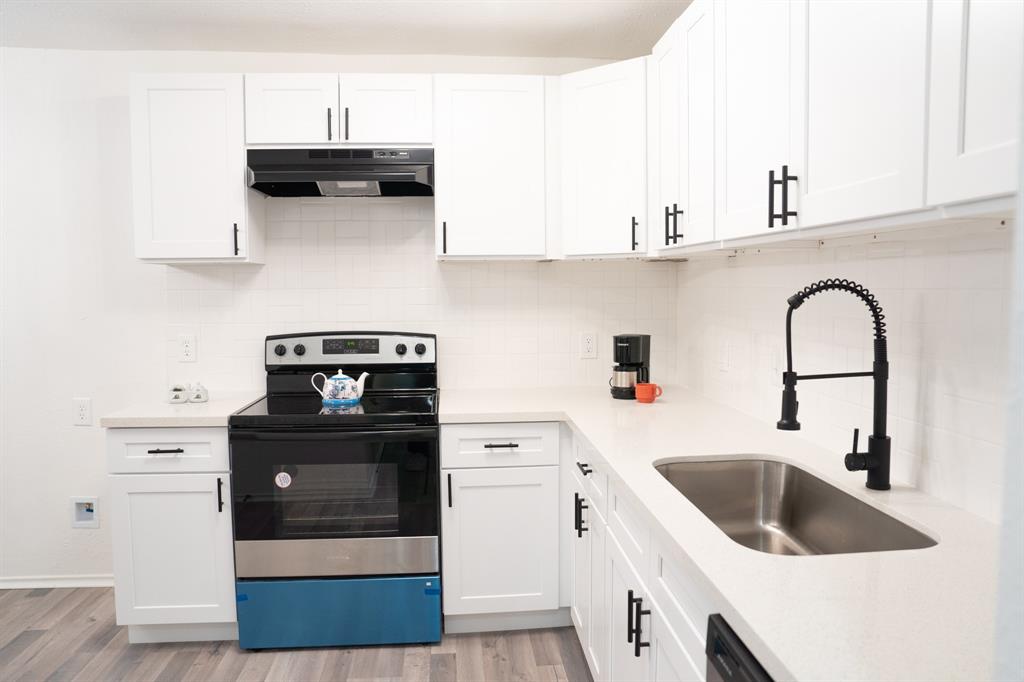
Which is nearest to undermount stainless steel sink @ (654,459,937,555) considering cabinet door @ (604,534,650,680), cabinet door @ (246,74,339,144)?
cabinet door @ (604,534,650,680)

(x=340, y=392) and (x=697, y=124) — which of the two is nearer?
(x=697, y=124)

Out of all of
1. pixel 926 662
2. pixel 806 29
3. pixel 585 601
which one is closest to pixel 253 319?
pixel 585 601

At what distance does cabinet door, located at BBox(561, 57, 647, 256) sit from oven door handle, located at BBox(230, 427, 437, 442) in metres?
1.01

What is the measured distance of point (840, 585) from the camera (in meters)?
1.07

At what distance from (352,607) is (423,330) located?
120 cm

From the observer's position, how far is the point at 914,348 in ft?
5.08

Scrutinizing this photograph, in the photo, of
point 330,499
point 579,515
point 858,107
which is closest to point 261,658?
point 330,499

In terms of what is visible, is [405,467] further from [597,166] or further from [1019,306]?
[1019,306]

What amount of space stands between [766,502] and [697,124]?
109 centimetres

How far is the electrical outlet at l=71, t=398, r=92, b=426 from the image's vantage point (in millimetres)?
3082

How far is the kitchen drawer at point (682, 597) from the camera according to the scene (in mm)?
1164

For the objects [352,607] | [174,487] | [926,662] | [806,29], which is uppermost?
[806,29]

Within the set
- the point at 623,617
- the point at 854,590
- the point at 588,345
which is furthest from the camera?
the point at 588,345

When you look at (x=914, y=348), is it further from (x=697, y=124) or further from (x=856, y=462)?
(x=697, y=124)
